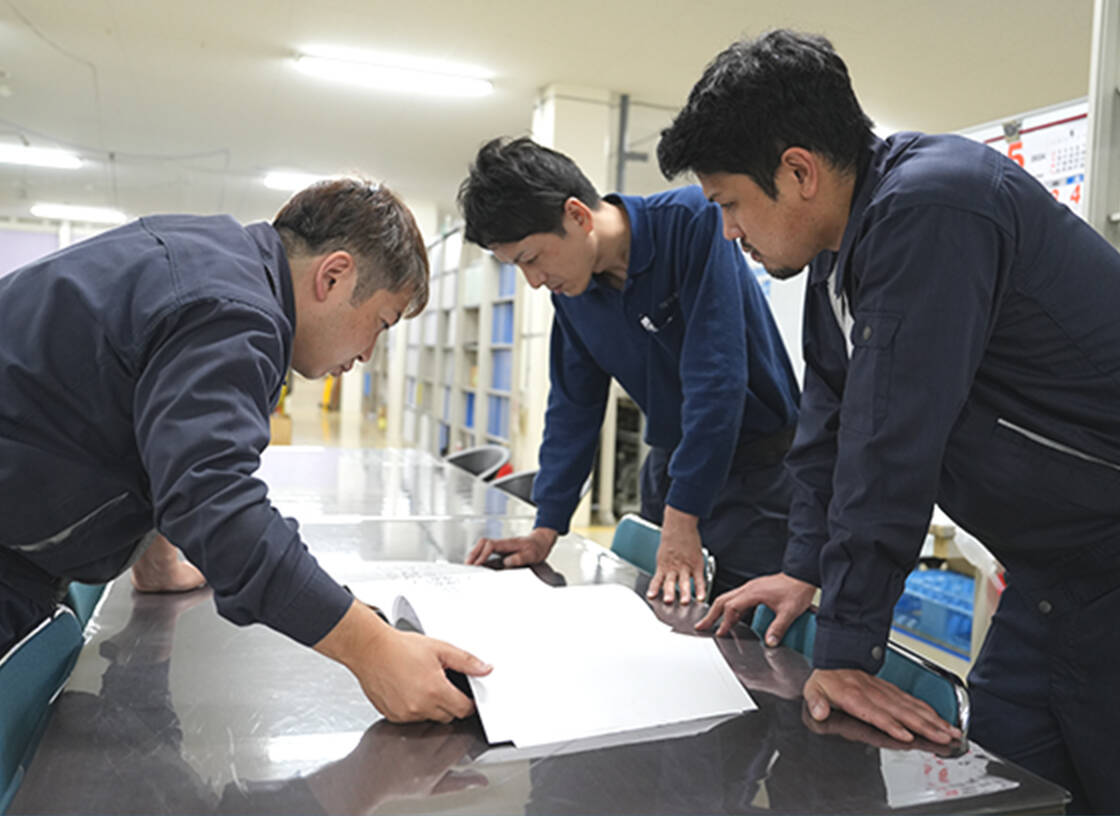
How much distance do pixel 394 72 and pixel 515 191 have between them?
492cm

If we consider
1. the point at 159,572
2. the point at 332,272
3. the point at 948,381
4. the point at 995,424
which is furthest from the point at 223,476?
the point at 995,424

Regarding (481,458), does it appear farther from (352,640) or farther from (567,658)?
(352,640)

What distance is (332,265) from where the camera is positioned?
1175mm

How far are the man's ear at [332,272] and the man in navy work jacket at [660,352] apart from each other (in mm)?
561

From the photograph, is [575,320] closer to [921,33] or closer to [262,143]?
[921,33]

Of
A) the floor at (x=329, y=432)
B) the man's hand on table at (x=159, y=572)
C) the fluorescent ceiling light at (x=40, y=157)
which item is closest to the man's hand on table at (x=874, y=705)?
the man's hand on table at (x=159, y=572)

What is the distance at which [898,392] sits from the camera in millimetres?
927

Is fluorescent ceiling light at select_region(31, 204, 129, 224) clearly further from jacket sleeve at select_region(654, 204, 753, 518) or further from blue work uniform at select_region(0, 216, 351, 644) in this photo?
blue work uniform at select_region(0, 216, 351, 644)

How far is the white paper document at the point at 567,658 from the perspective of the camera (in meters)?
0.89

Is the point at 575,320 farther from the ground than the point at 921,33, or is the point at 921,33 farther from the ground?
the point at 921,33

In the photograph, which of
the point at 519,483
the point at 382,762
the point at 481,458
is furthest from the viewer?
the point at 481,458

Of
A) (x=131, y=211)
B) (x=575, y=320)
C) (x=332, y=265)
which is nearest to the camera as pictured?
(x=332, y=265)

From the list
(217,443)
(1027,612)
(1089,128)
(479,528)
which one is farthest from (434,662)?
(1089,128)

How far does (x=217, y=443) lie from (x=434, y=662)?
1.06 feet
